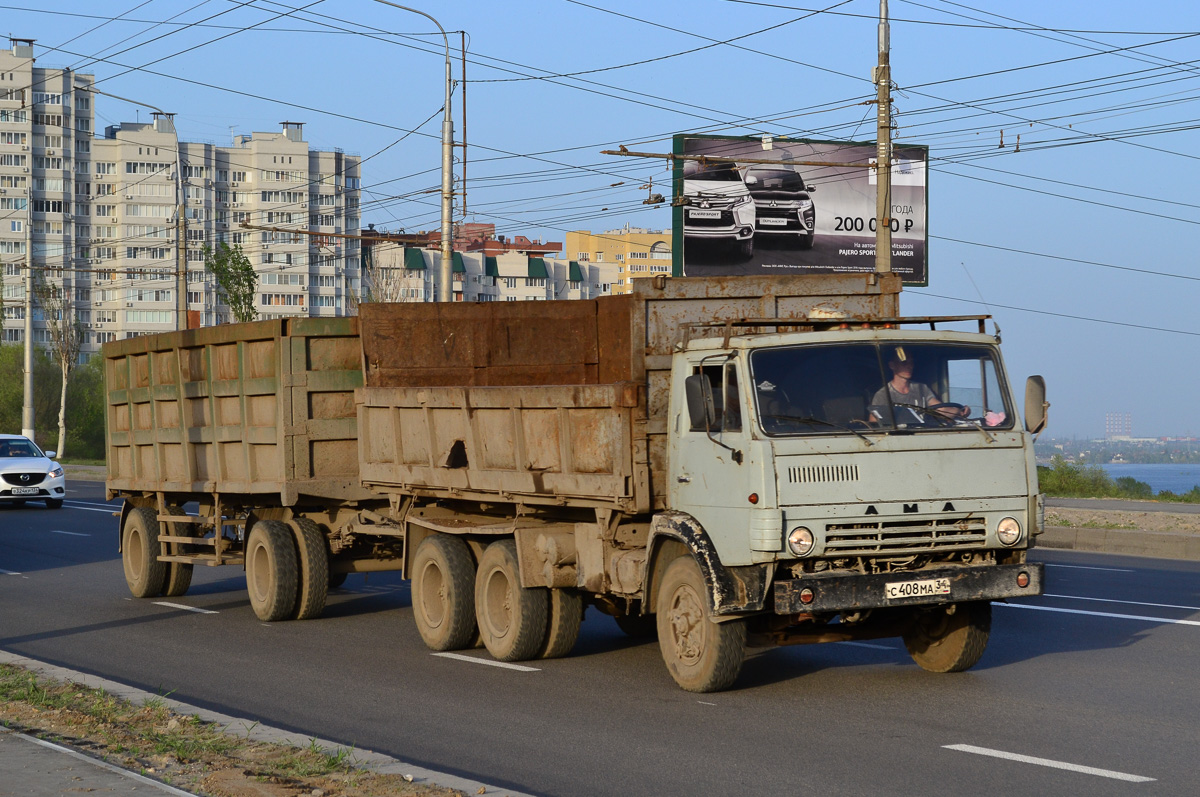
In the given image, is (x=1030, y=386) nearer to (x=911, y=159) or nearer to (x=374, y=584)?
(x=374, y=584)

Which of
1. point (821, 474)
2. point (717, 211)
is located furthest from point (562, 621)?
point (717, 211)

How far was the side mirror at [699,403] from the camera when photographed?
8523 mm

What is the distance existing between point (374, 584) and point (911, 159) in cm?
2437

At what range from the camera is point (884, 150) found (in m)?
22.8

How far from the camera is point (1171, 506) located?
2736 cm

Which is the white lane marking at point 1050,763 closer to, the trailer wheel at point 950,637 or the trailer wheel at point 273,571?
the trailer wheel at point 950,637

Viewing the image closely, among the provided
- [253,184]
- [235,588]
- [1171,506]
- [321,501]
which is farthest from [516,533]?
[253,184]

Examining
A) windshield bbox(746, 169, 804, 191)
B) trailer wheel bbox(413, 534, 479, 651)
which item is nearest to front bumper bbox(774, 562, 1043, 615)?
trailer wheel bbox(413, 534, 479, 651)

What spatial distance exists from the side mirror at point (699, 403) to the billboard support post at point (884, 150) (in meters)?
14.1

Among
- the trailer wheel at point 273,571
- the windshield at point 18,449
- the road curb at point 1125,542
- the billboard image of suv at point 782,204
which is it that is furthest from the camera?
the billboard image of suv at point 782,204

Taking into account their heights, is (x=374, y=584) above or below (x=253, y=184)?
below

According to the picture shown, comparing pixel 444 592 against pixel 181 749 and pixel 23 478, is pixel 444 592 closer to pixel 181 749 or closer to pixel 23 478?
pixel 181 749

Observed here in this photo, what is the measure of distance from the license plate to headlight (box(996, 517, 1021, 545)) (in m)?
0.45

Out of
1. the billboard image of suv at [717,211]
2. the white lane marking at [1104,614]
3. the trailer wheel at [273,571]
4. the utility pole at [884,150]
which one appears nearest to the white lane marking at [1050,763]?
the white lane marking at [1104,614]
